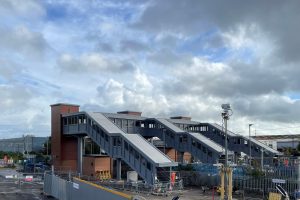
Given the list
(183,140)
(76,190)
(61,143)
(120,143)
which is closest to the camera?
(76,190)

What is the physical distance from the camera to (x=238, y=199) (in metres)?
39.3

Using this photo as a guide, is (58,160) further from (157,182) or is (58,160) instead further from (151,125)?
(157,182)

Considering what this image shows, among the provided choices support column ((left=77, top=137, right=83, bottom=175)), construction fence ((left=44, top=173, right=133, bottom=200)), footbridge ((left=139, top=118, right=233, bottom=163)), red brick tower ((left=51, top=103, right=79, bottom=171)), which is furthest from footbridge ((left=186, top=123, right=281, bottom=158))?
construction fence ((left=44, top=173, right=133, bottom=200))

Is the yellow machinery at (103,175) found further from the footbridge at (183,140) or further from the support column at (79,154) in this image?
the footbridge at (183,140)

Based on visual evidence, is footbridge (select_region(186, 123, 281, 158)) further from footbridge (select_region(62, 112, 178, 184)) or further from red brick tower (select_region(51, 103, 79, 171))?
footbridge (select_region(62, 112, 178, 184))

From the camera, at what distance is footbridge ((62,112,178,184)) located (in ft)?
160

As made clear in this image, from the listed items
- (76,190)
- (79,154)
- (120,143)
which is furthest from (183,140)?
(76,190)

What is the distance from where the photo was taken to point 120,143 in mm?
54688

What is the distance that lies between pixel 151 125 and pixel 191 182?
21169 mm

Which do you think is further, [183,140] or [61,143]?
[183,140]

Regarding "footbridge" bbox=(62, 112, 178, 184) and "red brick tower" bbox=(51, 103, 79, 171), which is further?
"red brick tower" bbox=(51, 103, 79, 171)

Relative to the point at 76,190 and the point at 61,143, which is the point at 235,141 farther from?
the point at 76,190

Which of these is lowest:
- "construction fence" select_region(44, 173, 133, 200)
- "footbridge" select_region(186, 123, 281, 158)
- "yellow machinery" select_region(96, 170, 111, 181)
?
"yellow machinery" select_region(96, 170, 111, 181)

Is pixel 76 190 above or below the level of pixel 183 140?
below
